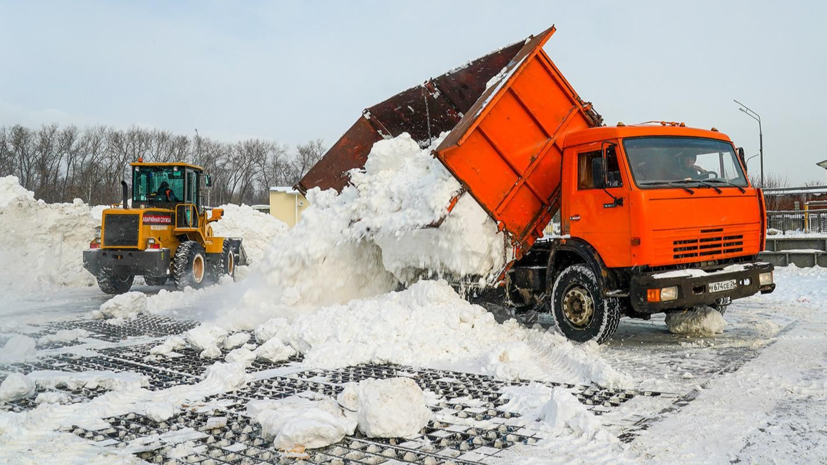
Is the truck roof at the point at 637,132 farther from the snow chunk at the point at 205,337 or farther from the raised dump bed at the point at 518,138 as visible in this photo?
the snow chunk at the point at 205,337

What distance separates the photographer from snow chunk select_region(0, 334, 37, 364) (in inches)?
261

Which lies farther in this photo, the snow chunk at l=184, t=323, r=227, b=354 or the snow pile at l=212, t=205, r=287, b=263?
the snow pile at l=212, t=205, r=287, b=263

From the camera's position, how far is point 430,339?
659cm

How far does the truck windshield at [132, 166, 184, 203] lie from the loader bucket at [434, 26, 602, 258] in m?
8.66

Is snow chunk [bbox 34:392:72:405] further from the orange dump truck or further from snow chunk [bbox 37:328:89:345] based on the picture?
the orange dump truck

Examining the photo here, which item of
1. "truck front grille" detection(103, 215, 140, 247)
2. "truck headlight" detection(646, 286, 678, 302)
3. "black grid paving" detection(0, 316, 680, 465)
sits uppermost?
"truck front grille" detection(103, 215, 140, 247)

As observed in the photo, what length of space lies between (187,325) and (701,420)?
23.9ft

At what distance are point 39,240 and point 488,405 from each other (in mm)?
14240

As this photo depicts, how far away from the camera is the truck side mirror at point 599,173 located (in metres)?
6.66

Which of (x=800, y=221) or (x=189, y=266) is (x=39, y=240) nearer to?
(x=189, y=266)

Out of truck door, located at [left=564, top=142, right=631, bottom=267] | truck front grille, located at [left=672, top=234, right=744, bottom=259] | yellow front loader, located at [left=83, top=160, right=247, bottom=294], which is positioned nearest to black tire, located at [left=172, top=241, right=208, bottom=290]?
yellow front loader, located at [left=83, top=160, right=247, bottom=294]

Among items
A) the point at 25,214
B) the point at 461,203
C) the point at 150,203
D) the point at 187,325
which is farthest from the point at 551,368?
the point at 25,214

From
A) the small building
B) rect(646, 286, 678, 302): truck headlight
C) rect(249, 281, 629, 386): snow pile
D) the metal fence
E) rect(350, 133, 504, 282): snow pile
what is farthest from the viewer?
the small building

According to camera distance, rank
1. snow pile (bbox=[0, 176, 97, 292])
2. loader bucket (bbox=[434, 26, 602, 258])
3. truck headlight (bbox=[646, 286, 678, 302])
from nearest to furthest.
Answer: truck headlight (bbox=[646, 286, 678, 302]), loader bucket (bbox=[434, 26, 602, 258]), snow pile (bbox=[0, 176, 97, 292])
